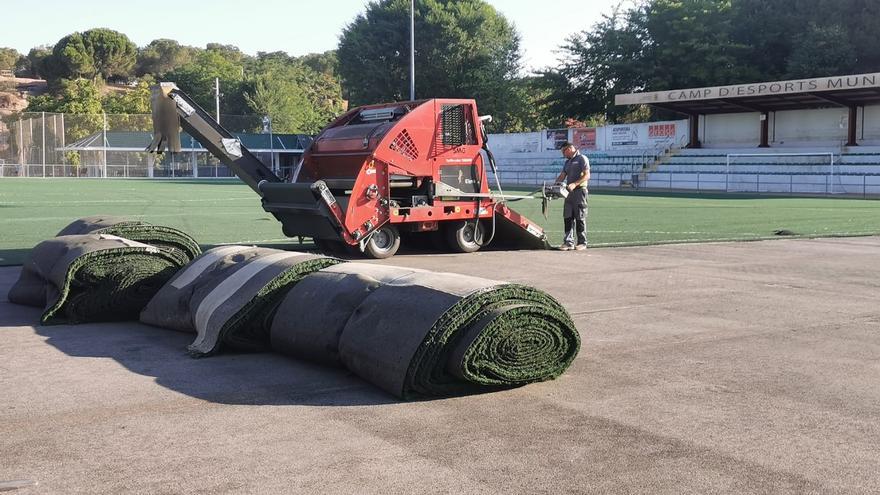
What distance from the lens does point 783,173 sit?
147ft

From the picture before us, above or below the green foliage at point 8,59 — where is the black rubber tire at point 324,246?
below

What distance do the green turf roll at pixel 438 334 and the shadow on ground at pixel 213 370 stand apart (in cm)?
16

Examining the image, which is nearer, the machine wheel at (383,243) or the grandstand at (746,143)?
the machine wheel at (383,243)

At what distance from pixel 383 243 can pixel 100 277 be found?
5922 mm

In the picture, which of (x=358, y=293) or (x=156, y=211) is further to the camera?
(x=156, y=211)

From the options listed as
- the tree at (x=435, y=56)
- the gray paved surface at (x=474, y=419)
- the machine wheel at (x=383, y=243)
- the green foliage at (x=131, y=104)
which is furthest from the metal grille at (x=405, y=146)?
the green foliage at (x=131, y=104)

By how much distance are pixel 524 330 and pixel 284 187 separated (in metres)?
8.33

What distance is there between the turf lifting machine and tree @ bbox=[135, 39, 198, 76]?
159 metres

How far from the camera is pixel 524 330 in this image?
5.82m

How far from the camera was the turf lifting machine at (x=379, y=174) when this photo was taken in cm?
1302

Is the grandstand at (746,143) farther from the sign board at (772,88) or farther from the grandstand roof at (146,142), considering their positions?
the grandstand roof at (146,142)

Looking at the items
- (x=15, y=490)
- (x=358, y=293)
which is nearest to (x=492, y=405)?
(x=358, y=293)

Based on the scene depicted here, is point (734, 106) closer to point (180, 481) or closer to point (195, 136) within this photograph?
point (195, 136)

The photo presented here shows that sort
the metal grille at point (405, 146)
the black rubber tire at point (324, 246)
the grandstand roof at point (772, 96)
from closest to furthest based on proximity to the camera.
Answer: the metal grille at point (405, 146)
the black rubber tire at point (324, 246)
the grandstand roof at point (772, 96)
